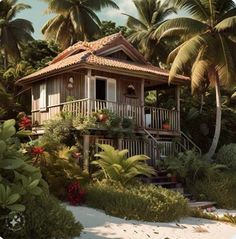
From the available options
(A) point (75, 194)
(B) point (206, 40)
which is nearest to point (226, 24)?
(B) point (206, 40)

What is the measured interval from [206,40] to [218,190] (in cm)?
707

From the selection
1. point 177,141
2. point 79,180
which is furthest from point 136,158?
point 177,141

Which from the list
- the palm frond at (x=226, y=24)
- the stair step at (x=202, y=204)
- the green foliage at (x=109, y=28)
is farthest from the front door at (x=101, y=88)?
the green foliage at (x=109, y=28)

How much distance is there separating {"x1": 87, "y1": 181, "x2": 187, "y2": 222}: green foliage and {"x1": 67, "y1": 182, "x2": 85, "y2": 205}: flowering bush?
0.75 feet

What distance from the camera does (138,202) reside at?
12.3 meters

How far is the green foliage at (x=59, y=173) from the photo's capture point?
518 inches

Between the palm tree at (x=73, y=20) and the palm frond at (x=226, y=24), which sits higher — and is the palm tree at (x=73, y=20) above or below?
above

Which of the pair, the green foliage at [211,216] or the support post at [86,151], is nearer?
the green foliage at [211,216]

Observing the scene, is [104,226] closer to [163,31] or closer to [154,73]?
[154,73]

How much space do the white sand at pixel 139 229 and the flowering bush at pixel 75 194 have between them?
50cm

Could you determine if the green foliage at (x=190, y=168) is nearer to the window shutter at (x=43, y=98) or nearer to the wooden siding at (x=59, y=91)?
the wooden siding at (x=59, y=91)

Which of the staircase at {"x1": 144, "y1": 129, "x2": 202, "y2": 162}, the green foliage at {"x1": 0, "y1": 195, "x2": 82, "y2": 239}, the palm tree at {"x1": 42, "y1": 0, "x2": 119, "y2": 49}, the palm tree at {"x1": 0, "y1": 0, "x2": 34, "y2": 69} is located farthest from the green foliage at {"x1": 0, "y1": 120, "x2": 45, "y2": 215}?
the palm tree at {"x1": 0, "y1": 0, "x2": 34, "y2": 69}

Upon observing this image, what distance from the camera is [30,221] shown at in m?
8.26

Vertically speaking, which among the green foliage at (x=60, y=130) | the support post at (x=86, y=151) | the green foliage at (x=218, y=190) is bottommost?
the green foliage at (x=218, y=190)
